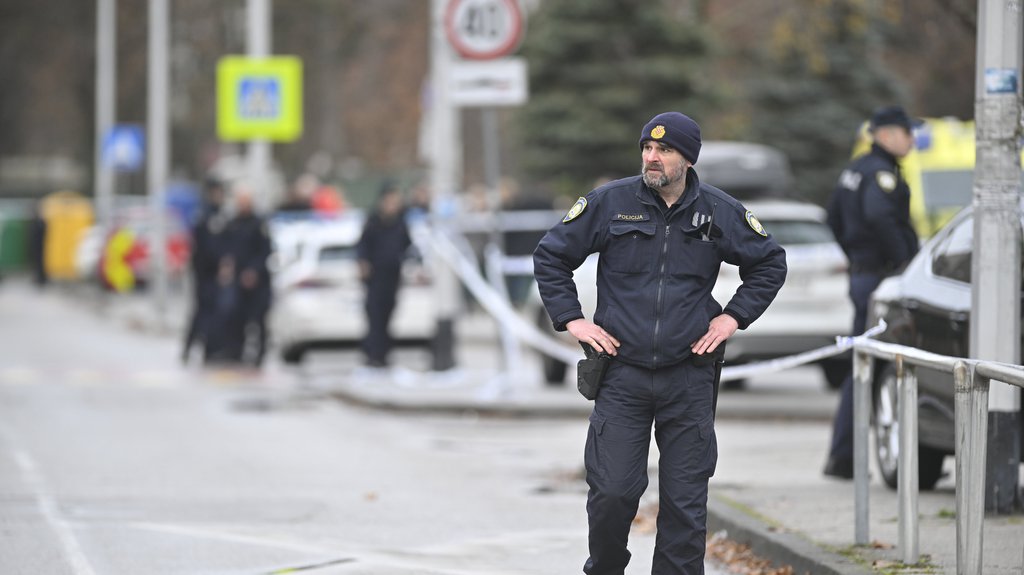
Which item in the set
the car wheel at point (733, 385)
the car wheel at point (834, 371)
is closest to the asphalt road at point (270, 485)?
the car wheel at point (733, 385)

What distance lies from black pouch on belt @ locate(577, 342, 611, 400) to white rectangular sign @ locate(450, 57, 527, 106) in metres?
9.83

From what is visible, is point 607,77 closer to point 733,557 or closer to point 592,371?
point 733,557

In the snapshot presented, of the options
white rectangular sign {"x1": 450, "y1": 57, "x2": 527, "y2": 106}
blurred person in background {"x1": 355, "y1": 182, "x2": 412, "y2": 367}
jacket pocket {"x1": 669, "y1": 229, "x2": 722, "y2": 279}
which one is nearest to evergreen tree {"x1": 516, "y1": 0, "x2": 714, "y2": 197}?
blurred person in background {"x1": 355, "y1": 182, "x2": 412, "y2": 367}

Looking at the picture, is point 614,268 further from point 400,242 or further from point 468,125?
point 468,125

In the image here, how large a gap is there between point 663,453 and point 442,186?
11246mm

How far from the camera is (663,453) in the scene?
723cm

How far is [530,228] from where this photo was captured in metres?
30.4

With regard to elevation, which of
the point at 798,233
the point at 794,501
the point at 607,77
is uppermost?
the point at 607,77

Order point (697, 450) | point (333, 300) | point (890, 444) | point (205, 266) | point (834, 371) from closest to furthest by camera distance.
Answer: point (697, 450) < point (890, 444) < point (834, 371) < point (333, 300) < point (205, 266)

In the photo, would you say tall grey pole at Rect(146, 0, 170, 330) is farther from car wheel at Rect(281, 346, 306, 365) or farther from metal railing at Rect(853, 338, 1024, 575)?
metal railing at Rect(853, 338, 1024, 575)

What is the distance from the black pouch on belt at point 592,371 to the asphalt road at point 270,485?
192cm

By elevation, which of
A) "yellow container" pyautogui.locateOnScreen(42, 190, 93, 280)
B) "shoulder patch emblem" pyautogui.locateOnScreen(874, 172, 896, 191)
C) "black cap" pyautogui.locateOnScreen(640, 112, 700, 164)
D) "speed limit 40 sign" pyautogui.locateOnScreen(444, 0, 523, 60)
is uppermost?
"speed limit 40 sign" pyautogui.locateOnScreen(444, 0, 523, 60)

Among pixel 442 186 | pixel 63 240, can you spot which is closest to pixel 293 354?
pixel 442 186

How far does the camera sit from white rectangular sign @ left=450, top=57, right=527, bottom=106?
16875 mm
